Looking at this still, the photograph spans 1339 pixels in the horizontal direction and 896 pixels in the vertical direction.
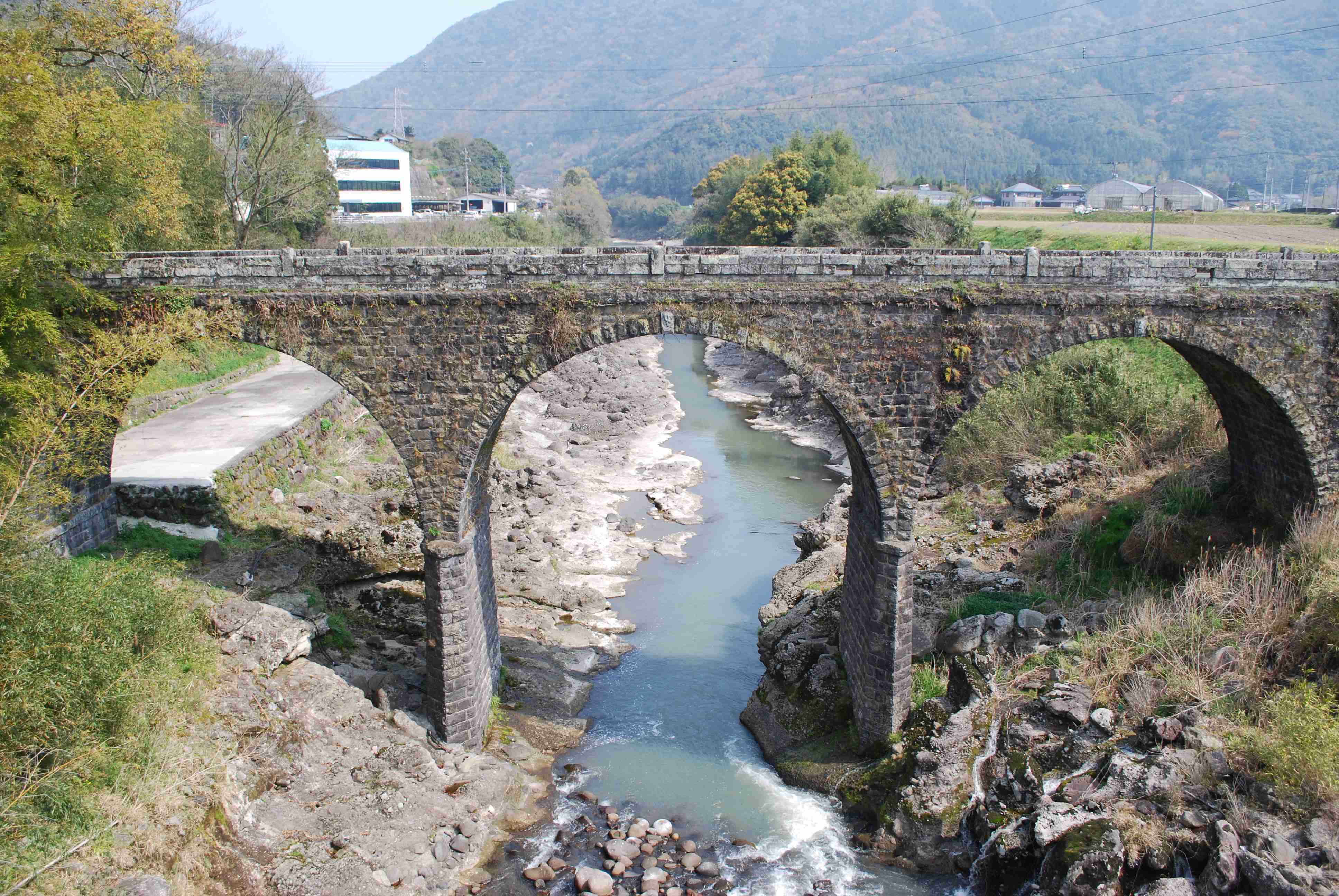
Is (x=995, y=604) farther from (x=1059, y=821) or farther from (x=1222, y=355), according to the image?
(x=1222, y=355)

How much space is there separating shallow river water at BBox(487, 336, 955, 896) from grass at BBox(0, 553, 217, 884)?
5465 millimetres

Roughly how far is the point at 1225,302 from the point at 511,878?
14.0 meters

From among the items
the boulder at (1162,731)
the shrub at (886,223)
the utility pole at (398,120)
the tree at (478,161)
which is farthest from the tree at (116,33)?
the tree at (478,161)

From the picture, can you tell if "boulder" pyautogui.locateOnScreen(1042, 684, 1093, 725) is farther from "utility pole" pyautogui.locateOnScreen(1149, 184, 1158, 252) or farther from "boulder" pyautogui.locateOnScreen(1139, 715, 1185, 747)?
"utility pole" pyautogui.locateOnScreen(1149, 184, 1158, 252)

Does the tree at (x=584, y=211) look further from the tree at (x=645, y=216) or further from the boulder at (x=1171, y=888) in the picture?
the boulder at (x=1171, y=888)

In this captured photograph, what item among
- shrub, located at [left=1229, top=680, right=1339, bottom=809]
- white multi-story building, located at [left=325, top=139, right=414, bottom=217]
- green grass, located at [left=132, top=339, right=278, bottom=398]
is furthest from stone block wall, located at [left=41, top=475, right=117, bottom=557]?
white multi-story building, located at [left=325, top=139, right=414, bottom=217]

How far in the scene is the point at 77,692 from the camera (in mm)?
11023

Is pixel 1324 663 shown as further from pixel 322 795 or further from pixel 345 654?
pixel 345 654

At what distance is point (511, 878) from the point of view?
13.4m

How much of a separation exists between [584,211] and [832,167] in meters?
41.4

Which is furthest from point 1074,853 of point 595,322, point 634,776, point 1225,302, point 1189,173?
point 1189,173

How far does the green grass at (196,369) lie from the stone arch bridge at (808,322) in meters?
12.7

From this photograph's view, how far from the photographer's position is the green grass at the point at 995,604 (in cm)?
1667

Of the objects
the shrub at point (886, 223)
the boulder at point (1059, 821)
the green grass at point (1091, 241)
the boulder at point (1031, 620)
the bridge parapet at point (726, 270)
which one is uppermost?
the shrub at point (886, 223)
